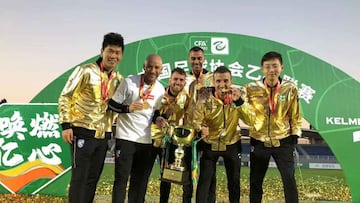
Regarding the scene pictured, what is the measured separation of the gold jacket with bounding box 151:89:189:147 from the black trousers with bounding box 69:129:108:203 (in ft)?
2.09

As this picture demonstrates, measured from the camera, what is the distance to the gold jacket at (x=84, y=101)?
3.25 m

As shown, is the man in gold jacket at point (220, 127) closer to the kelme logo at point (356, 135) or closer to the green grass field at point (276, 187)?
the green grass field at point (276, 187)

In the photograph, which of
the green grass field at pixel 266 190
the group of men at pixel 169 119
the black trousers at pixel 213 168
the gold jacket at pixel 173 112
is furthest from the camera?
the green grass field at pixel 266 190

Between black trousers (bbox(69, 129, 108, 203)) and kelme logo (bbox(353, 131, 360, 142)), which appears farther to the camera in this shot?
kelme logo (bbox(353, 131, 360, 142))

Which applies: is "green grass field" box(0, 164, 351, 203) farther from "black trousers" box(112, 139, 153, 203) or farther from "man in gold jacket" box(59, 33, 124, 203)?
"man in gold jacket" box(59, 33, 124, 203)

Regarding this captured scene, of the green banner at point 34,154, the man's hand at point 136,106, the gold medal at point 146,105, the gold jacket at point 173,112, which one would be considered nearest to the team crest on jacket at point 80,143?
the man's hand at point 136,106

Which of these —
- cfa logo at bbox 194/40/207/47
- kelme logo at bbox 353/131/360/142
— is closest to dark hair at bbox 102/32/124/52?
cfa logo at bbox 194/40/207/47

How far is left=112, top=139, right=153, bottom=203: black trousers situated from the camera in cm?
351

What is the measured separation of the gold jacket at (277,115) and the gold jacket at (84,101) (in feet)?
4.57

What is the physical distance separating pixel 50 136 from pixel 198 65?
3322 mm

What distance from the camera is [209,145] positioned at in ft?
12.5

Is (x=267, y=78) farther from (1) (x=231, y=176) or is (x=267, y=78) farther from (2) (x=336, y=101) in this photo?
(2) (x=336, y=101)

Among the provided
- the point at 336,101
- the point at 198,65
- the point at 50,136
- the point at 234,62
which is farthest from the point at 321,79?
the point at 50,136

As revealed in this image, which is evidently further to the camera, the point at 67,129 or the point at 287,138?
the point at 287,138
